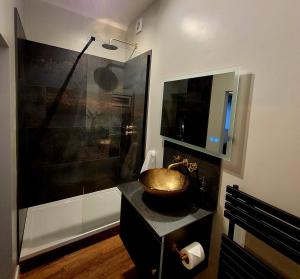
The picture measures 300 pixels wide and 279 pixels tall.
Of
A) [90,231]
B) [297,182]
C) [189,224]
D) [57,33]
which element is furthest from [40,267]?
[57,33]

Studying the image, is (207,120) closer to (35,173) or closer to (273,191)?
(273,191)

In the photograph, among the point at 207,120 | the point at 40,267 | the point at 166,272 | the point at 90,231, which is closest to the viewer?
the point at 166,272

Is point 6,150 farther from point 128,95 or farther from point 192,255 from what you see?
point 128,95

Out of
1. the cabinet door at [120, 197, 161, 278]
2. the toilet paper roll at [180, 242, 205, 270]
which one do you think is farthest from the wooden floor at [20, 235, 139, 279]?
the toilet paper roll at [180, 242, 205, 270]

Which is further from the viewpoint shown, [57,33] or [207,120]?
[57,33]

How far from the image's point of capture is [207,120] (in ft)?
4.23

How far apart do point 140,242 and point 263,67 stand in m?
1.40

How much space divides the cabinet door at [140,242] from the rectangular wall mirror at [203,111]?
0.69 metres

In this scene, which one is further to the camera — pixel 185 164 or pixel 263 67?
pixel 185 164

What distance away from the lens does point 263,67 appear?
3.21 ft

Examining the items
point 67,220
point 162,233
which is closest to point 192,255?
point 162,233

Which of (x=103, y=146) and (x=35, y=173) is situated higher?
(x=103, y=146)

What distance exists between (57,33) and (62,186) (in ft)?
6.01

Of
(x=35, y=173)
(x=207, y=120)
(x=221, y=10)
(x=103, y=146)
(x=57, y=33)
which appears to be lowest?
(x=35, y=173)
